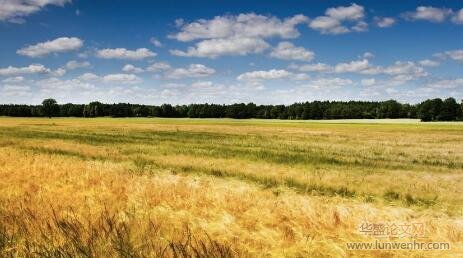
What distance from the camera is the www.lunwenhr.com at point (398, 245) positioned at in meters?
5.97

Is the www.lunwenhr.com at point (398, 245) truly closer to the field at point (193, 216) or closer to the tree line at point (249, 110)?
the field at point (193, 216)

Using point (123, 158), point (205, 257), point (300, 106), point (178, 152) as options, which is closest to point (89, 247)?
point (205, 257)

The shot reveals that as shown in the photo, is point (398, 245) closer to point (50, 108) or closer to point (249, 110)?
point (249, 110)

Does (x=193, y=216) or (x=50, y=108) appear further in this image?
(x=50, y=108)

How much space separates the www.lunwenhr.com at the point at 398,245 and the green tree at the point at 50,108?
197 meters

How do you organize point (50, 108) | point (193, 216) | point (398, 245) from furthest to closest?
point (50, 108), point (193, 216), point (398, 245)

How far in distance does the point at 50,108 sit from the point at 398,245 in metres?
199

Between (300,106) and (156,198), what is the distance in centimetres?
17239

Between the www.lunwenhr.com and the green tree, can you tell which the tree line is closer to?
the green tree

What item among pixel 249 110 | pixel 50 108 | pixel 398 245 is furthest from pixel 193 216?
pixel 50 108

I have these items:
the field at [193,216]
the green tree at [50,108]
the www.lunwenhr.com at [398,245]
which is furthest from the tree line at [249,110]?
the www.lunwenhr.com at [398,245]

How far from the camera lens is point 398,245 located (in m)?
6.05

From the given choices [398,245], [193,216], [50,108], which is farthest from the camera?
[50,108]

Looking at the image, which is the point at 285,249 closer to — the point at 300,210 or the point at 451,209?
the point at 300,210
